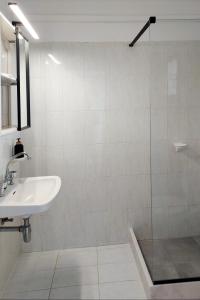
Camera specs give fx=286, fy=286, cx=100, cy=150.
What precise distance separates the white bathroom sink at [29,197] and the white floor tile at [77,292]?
0.79 meters

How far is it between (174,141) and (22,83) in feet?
5.09

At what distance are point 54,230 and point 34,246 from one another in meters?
0.26

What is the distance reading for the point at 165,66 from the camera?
105 inches

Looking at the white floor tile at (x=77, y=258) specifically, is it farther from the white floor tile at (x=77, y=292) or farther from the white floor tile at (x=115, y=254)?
the white floor tile at (x=77, y=292)

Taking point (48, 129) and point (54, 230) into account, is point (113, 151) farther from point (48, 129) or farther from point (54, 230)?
point (54, 230)

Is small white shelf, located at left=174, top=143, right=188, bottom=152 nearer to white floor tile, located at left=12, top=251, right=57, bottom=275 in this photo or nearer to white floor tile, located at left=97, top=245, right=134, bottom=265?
white floor tile, located at left=97, top=245, right=134, bottom=265

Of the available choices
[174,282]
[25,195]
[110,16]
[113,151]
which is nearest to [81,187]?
[113,151]

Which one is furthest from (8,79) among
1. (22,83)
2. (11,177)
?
(11,177)

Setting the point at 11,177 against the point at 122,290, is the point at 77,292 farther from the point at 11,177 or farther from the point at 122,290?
the point at 11,177

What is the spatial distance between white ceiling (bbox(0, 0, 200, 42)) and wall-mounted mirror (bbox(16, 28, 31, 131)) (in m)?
0.29

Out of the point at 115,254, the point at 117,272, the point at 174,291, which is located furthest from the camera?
the point at 115,254

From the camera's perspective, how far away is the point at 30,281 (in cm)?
241

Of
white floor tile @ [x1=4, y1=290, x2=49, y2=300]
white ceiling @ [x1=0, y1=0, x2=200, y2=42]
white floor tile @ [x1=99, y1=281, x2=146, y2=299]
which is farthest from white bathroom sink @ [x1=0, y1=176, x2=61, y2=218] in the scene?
white ceiling @ [x1=0, y1=0, x2=200, y2=42]

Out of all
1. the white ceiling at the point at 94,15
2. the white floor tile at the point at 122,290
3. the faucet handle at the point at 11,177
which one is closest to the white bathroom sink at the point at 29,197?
the faucet handle at the point at 11,177
